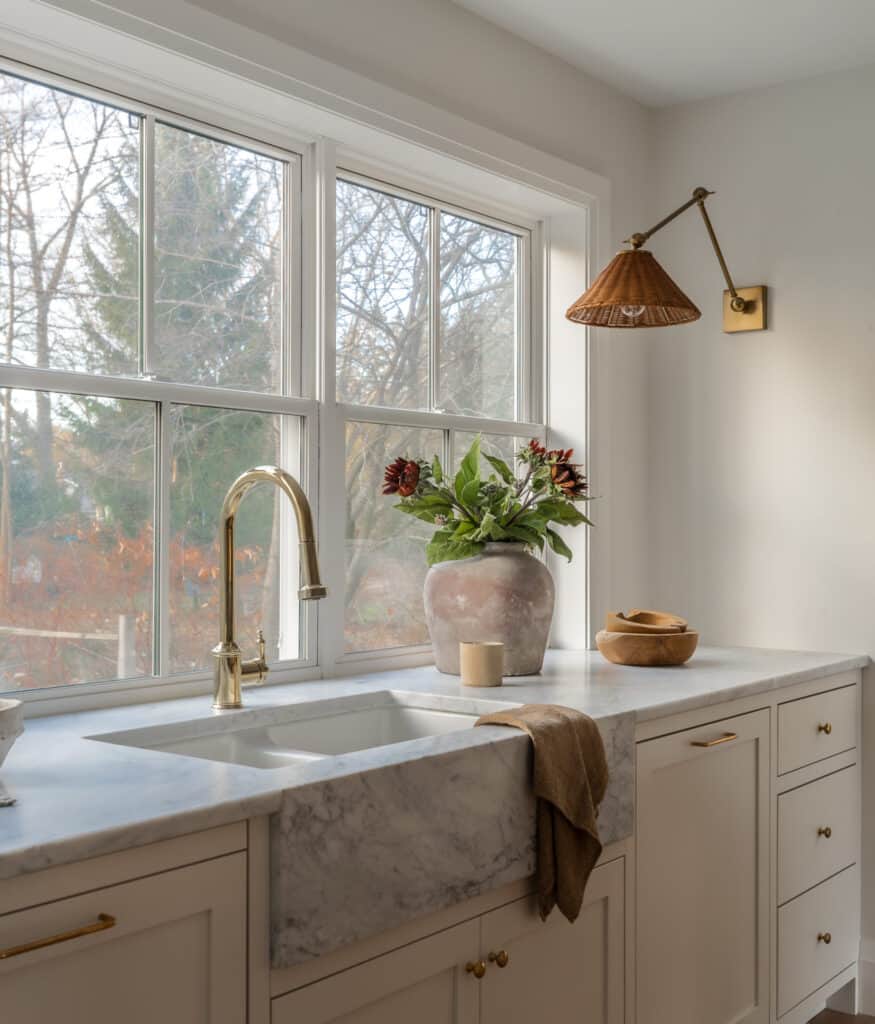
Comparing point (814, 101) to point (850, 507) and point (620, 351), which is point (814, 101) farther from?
point (850, 507)

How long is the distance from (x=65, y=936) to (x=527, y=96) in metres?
2.35

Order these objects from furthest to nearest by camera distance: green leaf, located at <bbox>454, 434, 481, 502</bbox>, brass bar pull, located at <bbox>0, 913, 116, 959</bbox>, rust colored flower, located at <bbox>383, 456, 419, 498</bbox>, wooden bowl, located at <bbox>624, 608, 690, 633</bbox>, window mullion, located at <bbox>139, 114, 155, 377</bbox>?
1. wooden bowl, located at <bbox>624, 608, 690, 633</bbox>
2. green leaf, located at <bbox>454, 434, 481, 502</bbox>
3. rust colored flower, located at <bbox>383, 456, 419, 498</bbox>
4. window mullion, located at <bbox>139, 114, 155, 377</bbox>
5. brass bar pull, located at <bbox>0, 913, 116, 959</bbox>

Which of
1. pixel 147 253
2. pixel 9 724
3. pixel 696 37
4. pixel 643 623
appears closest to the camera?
pixel 9 724

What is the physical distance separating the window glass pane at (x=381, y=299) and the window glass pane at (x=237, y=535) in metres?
0.28

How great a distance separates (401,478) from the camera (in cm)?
246

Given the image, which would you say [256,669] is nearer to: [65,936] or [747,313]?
[65,936]

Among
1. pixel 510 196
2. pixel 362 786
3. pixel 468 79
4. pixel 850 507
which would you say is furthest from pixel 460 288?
pixel 362 786

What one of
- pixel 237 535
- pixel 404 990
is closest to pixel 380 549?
pixel 237 535

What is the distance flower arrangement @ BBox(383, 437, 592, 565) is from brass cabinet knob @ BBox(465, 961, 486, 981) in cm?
102

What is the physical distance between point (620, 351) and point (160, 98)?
1.54 metres

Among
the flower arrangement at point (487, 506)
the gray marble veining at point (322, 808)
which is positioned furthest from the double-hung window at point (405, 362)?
the gray marble veining at point (322, 808)

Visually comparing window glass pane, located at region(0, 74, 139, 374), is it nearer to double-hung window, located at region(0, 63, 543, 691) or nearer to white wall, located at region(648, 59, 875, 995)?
double-hung window, located at region(0, 63, 543, 691)

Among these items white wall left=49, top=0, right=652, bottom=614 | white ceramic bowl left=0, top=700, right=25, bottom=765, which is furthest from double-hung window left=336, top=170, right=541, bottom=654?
white ceramic bowl left=0, top=700, right=25, bottom=765

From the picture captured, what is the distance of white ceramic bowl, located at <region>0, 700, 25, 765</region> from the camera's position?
1.38 metres
